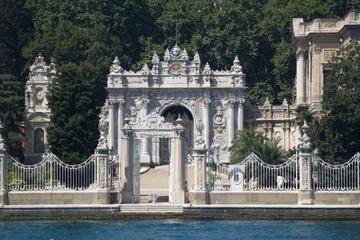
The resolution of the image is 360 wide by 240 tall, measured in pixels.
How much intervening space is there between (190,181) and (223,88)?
27418mm

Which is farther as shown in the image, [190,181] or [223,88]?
[223,88]

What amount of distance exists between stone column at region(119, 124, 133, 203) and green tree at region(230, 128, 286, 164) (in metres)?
9.56

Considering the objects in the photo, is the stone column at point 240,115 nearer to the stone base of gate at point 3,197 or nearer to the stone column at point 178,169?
the stone column at point 178,169

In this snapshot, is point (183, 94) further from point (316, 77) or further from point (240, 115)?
point (316, 77)

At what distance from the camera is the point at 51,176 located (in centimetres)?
8338

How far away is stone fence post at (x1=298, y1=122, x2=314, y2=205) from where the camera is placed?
81.3m

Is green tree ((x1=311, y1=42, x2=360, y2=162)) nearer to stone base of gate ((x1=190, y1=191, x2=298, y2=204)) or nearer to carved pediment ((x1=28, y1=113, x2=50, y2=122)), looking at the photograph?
stone base of gate ((x1=190, y1=191, x2=298, y2=204))

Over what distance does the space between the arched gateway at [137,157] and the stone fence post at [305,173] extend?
17.1 feet

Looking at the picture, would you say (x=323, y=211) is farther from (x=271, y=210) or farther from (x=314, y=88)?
(x=314, y=88)

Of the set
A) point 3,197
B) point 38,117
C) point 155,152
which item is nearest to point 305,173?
point 3,197

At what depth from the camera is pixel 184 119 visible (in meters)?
117

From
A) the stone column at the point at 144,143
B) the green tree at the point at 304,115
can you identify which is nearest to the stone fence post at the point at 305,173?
the green tree at the point at 304,115

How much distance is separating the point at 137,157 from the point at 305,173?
26.2 ft

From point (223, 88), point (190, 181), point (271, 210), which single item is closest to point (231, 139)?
point (223, 88)
